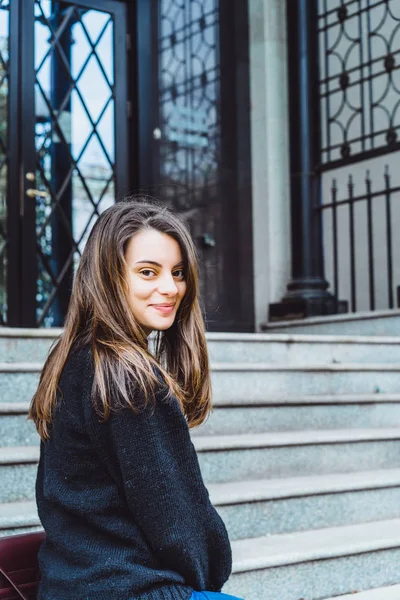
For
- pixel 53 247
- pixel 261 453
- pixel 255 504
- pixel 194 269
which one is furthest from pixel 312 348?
pixel 194 269

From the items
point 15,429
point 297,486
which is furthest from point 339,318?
point 15,429

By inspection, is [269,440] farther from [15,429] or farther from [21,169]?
[21,169]

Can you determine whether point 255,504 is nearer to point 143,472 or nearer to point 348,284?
point 143,472

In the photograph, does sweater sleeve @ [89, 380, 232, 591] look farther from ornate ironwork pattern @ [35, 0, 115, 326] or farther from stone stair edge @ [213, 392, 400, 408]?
ornate ironwork pattern @ [35, 0, 115, 326]

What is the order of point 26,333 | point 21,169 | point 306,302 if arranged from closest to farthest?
point 26,333 < point 21,169 < point 306,302

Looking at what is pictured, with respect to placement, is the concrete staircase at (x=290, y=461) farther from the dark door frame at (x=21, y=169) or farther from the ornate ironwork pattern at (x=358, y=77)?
the ornate ironwork pattern at (x=358, y=77)

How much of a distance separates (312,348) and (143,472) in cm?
257

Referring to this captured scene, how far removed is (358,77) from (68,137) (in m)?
2.17

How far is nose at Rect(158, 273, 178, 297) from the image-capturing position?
1.27 m

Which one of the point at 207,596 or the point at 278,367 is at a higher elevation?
the point at 278,367

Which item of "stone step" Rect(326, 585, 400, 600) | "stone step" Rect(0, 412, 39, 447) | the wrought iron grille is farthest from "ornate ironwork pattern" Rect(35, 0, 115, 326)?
"stone step" Rect(326, 585, 400, 600)

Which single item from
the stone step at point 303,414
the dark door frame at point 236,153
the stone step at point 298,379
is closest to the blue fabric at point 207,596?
the stone step at point 303,414

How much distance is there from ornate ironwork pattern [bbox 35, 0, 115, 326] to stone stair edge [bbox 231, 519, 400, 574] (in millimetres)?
2691

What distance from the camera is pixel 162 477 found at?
1.13 metres
